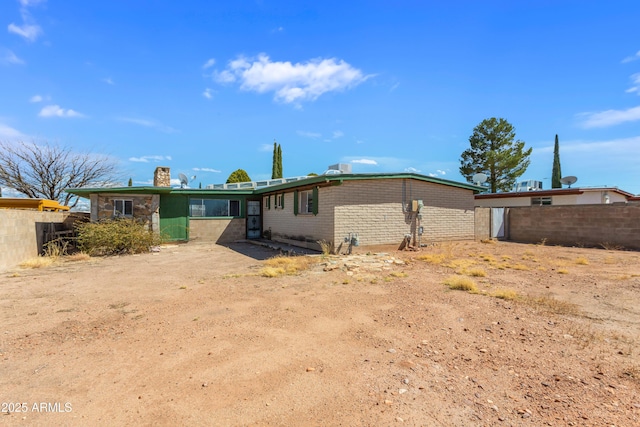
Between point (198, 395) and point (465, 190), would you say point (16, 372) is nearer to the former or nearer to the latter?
point (198, 395)

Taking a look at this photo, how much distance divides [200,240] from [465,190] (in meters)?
13.2

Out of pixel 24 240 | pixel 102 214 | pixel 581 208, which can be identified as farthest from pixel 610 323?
pixel 102 214

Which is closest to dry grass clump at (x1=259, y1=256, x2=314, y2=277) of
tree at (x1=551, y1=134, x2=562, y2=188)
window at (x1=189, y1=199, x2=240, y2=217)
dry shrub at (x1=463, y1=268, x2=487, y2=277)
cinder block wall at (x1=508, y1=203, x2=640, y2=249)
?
dry shrub at (x1=463, y1=268, x2=487, y2=277)

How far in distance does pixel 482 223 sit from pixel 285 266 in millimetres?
11659

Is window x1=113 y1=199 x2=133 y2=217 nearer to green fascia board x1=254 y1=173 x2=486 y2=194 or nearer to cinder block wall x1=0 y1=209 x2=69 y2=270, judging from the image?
cinder block wall x1=0 y1=209 x2=69 y2=270

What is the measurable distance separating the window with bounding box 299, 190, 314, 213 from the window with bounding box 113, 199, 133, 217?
8.13 metres

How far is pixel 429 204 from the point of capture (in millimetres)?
13719

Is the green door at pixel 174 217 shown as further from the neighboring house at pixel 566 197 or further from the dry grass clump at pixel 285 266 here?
the neighboring house at pixel 566 197

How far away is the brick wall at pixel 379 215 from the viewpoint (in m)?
11.4

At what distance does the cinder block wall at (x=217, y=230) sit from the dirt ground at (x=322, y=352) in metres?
8.96

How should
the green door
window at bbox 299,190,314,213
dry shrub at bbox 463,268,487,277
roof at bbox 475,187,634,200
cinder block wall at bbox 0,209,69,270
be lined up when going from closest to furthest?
dry shrub at bbox 463,268,487,277 < cinder block wall at bbox 0,209,69,270 < window at bbox 299,190,314,213 < the green door < roof at bbox 475,187,634,200

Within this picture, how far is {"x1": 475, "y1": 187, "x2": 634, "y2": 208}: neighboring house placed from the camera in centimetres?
1861

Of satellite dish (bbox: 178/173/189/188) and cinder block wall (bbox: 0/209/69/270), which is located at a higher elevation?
satellite dish (bbox: 178/173/189/188)

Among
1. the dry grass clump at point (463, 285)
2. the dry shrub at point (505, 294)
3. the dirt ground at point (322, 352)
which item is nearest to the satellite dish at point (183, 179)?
the dirt ground at point (322, 352)
